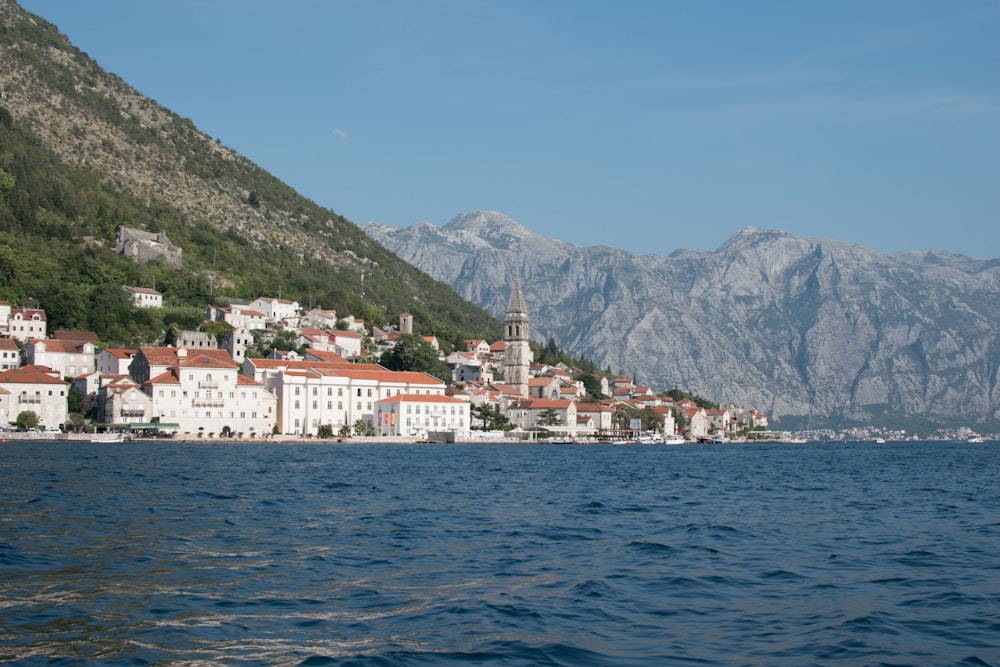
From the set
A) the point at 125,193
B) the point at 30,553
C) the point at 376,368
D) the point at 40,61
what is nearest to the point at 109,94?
the point at 40,61

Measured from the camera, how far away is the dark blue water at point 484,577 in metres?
12.9

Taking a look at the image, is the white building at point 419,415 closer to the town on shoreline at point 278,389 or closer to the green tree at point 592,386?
the town on shoreline at point 278,389

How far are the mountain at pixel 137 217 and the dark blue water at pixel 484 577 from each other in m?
74.3

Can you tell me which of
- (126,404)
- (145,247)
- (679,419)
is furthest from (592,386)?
(126,404)

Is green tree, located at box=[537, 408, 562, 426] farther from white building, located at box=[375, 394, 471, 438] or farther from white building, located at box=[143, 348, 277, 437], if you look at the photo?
white building, located at box=[143, 348, 277, 437]

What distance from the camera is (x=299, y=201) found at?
181250mm

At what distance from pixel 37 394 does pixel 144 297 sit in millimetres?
24337

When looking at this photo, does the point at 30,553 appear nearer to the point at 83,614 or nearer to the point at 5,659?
the point at 83,614

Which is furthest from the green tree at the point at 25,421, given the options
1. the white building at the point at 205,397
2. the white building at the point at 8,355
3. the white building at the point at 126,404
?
the white building at the point at 8,355

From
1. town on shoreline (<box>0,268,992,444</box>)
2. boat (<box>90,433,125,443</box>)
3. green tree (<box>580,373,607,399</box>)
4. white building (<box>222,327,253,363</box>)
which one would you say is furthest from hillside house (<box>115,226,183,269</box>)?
green tree (<box>580,373,607,399</box>)

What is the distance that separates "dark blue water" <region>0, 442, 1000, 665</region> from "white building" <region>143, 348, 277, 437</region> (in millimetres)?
48638

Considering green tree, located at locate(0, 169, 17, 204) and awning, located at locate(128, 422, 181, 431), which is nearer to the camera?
awning, located at locate(128, 422, 181, 431)

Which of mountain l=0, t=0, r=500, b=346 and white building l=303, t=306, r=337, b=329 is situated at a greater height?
mountain l=0, t=0, r=500, b=346

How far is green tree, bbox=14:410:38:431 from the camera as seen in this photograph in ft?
250
